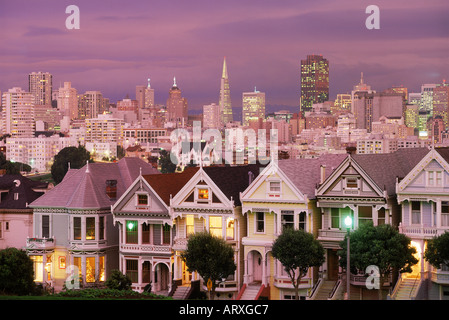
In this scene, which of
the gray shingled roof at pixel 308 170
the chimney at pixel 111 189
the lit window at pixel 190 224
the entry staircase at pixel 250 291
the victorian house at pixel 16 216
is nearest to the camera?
the entry staircase at pixel 250 291

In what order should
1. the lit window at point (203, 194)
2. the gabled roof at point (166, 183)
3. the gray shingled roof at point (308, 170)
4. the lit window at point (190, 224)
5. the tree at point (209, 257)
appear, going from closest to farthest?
the tree at point (209, 257) → the gray shingled roof at point (308, 170) → the lit window at point (203, 194) → the lit window at point (190, 224) → the gabled roof at point (166, 183)

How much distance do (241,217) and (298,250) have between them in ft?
15.0

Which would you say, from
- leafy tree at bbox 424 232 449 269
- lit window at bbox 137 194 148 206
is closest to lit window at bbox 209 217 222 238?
lit window at bbox 137 194 148 206

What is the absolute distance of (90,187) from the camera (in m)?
44.1

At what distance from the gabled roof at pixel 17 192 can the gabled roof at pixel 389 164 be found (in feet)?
59.2

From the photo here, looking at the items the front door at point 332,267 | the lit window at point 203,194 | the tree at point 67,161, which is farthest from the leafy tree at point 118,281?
the tree at point 67,161

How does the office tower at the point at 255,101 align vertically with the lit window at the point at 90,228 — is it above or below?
above

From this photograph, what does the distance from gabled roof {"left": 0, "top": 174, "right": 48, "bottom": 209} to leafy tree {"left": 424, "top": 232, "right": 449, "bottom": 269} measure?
2135cm

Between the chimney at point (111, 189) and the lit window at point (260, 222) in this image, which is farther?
the chimney at point (111, 189)

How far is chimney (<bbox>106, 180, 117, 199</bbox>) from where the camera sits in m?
44.6

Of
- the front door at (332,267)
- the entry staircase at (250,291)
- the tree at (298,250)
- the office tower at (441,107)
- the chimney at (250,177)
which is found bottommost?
the entry staircase at (250,291)

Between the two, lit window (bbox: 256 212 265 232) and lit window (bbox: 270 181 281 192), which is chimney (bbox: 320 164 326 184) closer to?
lit window (bbox: 270 181 281 192)

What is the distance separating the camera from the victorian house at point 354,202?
36.5 meters

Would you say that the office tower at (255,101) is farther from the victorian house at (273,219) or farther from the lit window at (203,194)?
the victorian house at (273,219)
